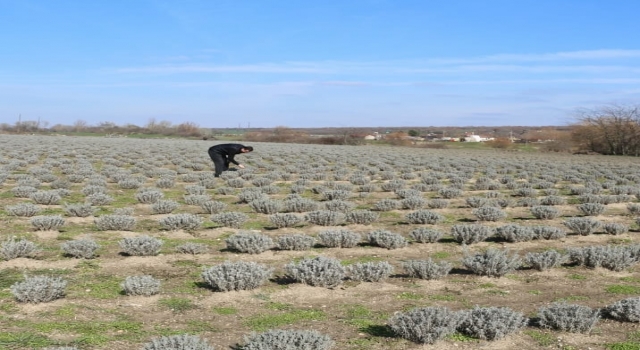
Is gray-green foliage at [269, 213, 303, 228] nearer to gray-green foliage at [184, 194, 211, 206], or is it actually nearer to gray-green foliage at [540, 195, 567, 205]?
gray-green foliage at [184, 194, 211, 206]

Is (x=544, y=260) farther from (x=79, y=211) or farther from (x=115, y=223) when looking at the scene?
(x=79, y=211)

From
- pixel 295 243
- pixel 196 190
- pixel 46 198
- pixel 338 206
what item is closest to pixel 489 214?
pixel 338 206

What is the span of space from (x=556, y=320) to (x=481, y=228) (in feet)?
16.8

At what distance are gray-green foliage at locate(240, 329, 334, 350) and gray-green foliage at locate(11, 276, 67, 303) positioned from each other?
286 centimetres

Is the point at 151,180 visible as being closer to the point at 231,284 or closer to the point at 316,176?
the point at 316,176

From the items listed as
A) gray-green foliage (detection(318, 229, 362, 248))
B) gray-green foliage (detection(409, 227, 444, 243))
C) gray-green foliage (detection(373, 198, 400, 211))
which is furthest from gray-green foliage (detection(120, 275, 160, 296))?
gray-green foliage (detection(373, 198, 400, 211))

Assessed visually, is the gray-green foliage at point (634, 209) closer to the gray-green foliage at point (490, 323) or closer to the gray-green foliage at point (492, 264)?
the gray-green foliage at point (492, 264)

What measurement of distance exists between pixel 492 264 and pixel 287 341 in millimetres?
4088

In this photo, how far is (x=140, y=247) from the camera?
9.11 metres

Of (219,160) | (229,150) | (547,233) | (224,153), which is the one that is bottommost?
(547,233)

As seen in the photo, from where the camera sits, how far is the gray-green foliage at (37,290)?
6586 millimetres

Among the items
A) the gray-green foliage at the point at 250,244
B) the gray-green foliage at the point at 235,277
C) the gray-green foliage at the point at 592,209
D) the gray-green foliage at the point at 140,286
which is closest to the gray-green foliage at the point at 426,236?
the gray-green foliage at the point at 250,244

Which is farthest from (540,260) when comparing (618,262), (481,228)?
(481,228)

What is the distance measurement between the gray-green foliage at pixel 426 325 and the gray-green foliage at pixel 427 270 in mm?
2138
